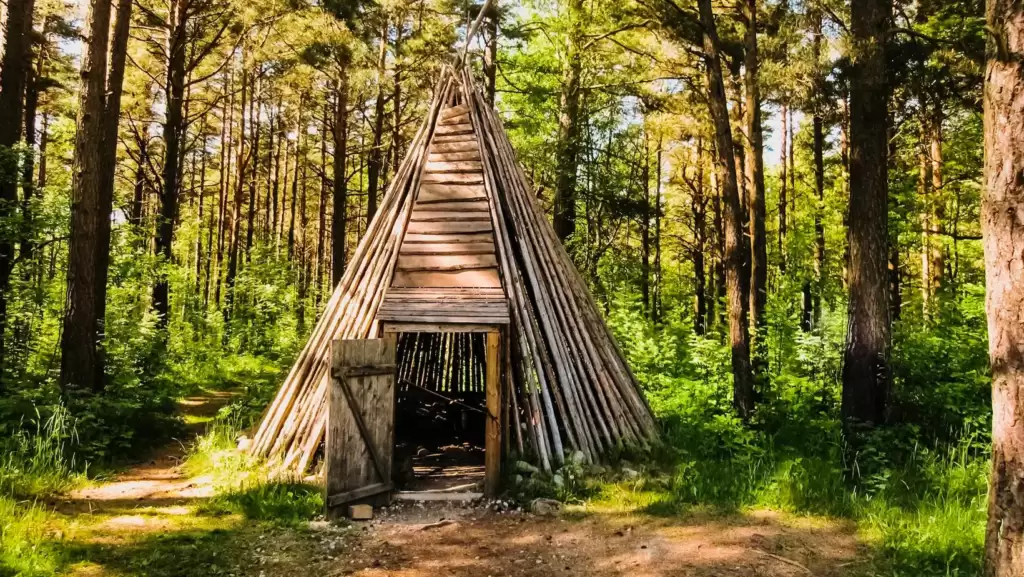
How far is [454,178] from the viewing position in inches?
294

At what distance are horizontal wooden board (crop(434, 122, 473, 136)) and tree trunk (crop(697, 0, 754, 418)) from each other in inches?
123

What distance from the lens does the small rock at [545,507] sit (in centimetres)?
579

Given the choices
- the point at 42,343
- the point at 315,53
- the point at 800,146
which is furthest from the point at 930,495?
the point at 800,146

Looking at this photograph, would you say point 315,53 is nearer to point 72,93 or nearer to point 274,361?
point 274,361

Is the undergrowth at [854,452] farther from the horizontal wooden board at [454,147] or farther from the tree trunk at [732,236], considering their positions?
the horizontal wooden board at [454,147]

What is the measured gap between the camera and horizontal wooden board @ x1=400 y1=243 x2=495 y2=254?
6949 millimetres

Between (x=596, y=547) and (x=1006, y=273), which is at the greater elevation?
(x=1006, y=273)

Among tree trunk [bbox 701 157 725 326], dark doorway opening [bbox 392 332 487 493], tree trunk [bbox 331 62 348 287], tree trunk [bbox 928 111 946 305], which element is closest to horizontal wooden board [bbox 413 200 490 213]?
dark doorway opening [bbox 392 332 487 493]

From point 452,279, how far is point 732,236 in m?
3.71

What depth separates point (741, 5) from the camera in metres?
11.1

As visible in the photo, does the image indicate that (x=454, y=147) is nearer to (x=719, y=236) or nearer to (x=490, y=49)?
(x=490, y=49)

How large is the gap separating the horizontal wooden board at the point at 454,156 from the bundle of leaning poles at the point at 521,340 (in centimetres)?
11

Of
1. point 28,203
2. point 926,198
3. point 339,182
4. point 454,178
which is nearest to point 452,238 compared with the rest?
point 454,178

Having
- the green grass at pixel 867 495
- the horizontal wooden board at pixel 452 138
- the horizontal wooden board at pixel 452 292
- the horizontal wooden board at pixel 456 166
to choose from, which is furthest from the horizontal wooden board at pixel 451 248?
the green grass at pixel 867 495
